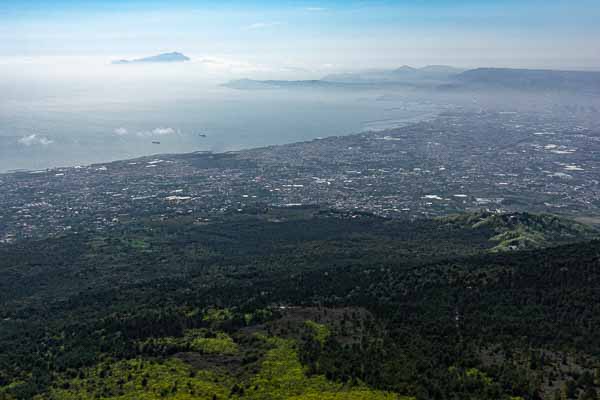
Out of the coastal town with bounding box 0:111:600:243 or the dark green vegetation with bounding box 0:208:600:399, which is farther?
the coastal town with bounding box 0:111:600:243

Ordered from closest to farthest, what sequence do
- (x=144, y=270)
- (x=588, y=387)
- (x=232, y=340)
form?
(x=588, y=387)
(x=232, y=340)
(x=144, y=270)

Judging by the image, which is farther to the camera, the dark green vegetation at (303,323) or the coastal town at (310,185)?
the coastal town at (310,185)

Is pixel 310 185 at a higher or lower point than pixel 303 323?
lower

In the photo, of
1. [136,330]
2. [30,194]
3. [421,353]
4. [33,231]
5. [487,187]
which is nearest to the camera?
[421,353]

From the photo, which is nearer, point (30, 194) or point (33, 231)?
point (33, 231)

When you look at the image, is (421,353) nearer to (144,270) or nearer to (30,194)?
(144,270)

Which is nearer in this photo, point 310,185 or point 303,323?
point 303,323

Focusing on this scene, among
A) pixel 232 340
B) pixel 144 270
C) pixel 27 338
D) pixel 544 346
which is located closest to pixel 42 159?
pixel 144 270
